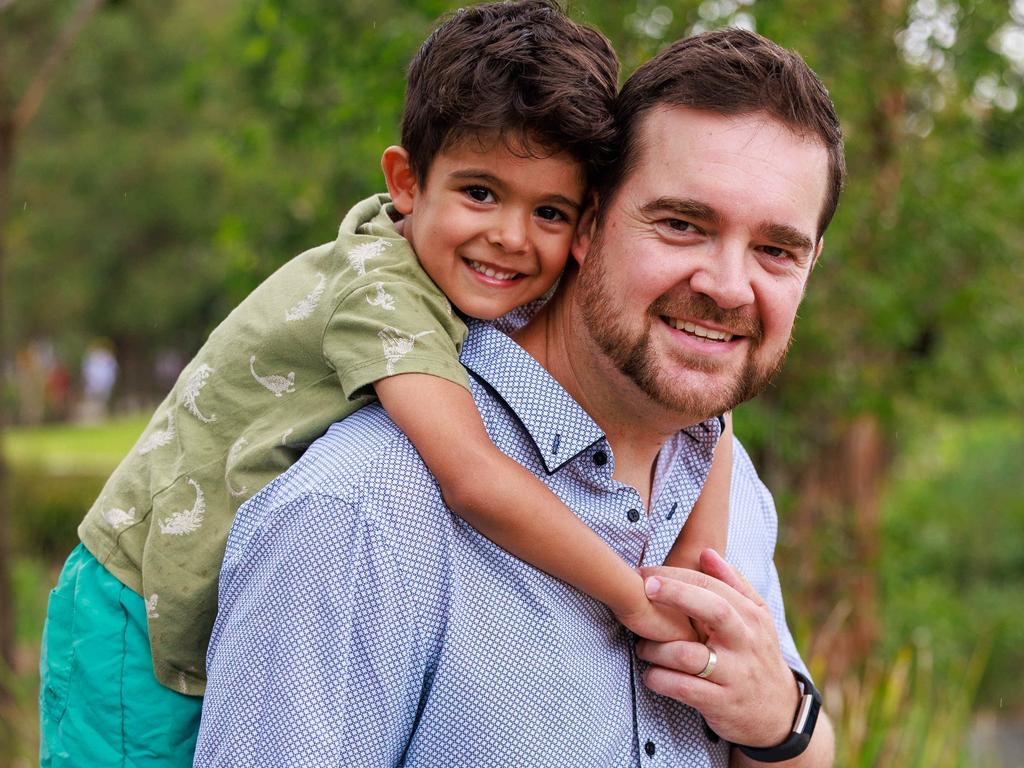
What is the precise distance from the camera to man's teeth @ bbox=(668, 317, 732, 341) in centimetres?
217

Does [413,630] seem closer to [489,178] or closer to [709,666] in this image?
[709,666]

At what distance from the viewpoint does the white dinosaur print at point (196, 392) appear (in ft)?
7.46

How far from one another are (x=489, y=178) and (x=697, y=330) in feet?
1.74

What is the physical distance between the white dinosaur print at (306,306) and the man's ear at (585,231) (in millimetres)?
511

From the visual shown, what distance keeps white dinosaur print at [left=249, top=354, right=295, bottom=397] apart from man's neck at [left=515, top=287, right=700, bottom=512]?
49 cm

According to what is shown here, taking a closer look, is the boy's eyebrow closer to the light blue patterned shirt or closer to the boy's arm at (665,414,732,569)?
the light blue patterned shirt

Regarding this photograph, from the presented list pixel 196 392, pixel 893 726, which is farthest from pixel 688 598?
pixel 893 726

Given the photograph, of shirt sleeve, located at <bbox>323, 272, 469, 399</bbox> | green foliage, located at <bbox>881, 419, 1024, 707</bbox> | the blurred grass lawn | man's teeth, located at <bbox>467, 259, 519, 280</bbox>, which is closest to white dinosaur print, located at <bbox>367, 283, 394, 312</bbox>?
shirt sleeve, located at <bbox>323, 272, 469, 399</bbox>

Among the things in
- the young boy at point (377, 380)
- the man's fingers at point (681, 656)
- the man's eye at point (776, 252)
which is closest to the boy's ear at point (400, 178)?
the young boy at point (377, 380)

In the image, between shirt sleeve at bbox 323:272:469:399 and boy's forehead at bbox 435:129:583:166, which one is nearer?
shirt sleeve at bbox 323:272:469:399

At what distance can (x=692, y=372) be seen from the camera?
2.19 metres

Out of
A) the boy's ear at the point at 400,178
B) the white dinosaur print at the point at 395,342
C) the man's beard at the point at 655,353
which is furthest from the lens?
the boy's ear at the point at 400,178

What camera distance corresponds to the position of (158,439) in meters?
2.34

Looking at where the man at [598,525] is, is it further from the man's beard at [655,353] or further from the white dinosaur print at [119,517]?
the white dinosaur print at [119,517]
